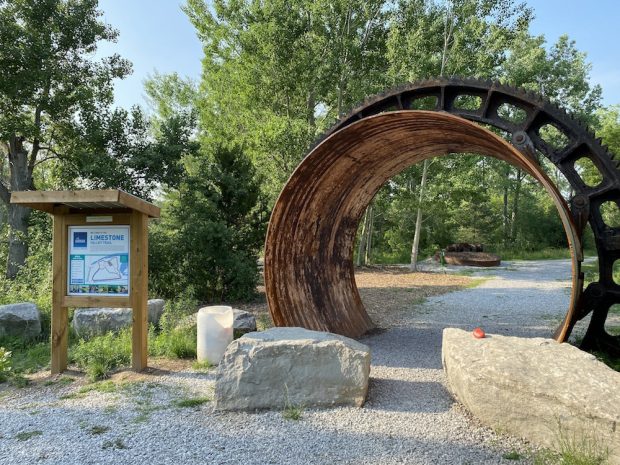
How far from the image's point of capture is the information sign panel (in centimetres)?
554

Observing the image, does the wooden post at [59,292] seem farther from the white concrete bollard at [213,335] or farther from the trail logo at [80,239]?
the white concrete bollard at [213,335]

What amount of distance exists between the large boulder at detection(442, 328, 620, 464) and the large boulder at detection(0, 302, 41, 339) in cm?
671

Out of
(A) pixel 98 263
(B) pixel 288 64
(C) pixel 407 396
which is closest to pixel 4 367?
(A) pixel 98 263

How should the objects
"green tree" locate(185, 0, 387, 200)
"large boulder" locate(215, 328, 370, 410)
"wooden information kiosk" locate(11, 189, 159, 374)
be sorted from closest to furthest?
1. "large boulder" locate(215, 328, 370, 410)
2. "wooden information kiosk" locate(11, 189, 159, 374)
3. "green tree" locate(185, 0, 387, 200)

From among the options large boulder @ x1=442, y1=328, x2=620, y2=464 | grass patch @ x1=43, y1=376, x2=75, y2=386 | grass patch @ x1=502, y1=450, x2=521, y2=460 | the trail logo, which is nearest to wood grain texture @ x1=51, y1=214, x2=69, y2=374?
the trail logo

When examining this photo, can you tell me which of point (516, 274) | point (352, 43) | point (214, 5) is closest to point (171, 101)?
point (214, 5)

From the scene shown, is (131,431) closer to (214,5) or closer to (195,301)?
(195,301)

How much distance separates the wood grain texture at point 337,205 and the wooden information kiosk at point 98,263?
1662 mm

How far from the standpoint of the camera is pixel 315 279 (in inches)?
287

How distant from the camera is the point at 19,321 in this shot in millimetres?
7605

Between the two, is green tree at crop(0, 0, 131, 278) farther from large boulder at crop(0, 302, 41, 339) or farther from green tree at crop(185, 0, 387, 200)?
large boulder at crop(0, 302, 41, 339)

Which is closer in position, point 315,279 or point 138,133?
point 315,279

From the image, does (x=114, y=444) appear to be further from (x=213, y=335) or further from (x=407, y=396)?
(x=407, y=396)

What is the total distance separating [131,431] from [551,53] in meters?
36.4
